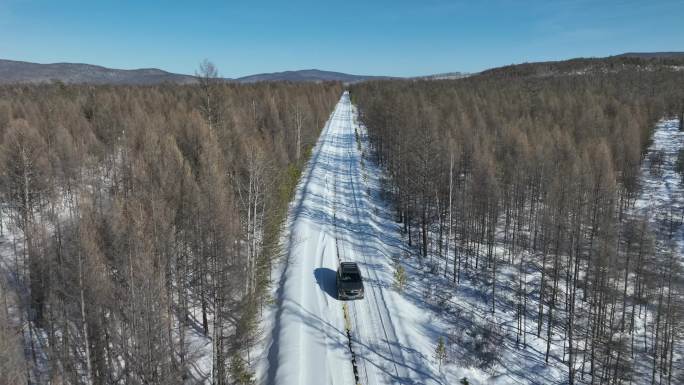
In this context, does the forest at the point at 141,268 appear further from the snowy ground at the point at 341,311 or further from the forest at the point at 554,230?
the forest at the point at 554,230

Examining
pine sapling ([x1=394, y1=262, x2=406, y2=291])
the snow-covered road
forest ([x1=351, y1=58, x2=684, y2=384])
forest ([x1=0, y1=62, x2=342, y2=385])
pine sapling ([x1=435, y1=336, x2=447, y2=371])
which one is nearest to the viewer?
forest ([x1=0, y1=62, x2=342, y2=385])

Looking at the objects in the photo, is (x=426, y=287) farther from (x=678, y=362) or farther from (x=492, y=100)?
(x=492, y=100)

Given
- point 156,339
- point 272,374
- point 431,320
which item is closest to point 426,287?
point 431,320

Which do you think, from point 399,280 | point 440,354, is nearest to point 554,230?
point 399,280

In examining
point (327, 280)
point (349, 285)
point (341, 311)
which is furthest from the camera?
point (327, 280)

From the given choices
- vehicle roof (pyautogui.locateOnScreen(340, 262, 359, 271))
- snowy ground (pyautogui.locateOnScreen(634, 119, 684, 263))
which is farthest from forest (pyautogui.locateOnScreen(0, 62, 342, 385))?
snowy ground (pyautogui.locateOnScreen(634, 119, 684, 263))

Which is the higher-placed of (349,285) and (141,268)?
(141,268)

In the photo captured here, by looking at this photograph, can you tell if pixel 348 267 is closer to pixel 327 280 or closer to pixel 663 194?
pixel 327 280

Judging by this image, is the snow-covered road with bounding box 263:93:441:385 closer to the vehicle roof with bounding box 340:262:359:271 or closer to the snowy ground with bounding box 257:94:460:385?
the snowy ground with bounding box 257:94:460:385
